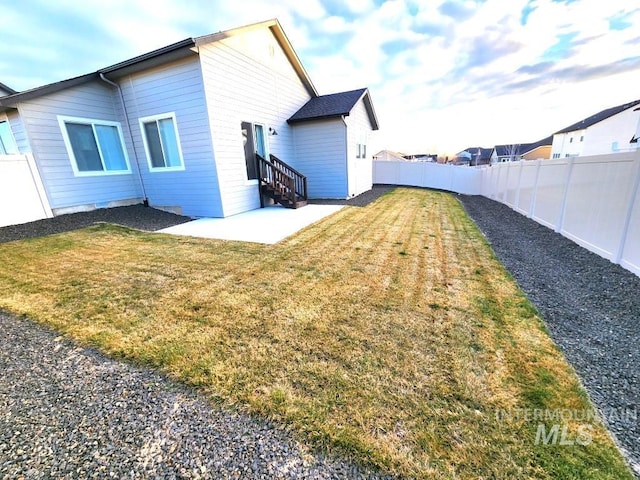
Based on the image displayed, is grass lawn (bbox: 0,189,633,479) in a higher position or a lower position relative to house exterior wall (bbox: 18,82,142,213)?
lower

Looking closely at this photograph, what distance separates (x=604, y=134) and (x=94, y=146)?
48792mm

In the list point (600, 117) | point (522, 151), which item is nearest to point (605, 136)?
point (600, 117)

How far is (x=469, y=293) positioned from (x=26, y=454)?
14.1 ft

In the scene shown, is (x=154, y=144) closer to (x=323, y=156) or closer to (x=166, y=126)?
(x=166, y=126)

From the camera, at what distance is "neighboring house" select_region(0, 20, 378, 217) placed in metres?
7.01

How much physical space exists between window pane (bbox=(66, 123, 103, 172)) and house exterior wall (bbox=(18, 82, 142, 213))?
0.25 meters

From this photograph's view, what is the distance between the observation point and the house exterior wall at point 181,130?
7.14 metres

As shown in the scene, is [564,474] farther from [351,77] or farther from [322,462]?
[351,77]

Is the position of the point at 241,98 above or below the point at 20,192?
above

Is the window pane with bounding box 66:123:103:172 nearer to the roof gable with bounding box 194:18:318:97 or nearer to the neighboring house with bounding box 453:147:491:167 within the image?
the roof gable with bounding box 194:18:318:97

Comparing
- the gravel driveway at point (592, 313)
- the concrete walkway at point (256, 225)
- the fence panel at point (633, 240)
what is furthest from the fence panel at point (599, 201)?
the concrete walkway at point (256, 225)

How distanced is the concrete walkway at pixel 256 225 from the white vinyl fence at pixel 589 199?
584 centimetres

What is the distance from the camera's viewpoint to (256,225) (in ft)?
23.4

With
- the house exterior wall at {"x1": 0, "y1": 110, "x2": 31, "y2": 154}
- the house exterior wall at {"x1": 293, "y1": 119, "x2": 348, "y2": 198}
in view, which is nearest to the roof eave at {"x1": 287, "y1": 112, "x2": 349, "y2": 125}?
the house exterior wall at {"x1": 293, "y1": 119, "x2": 348, "y2": 198}
